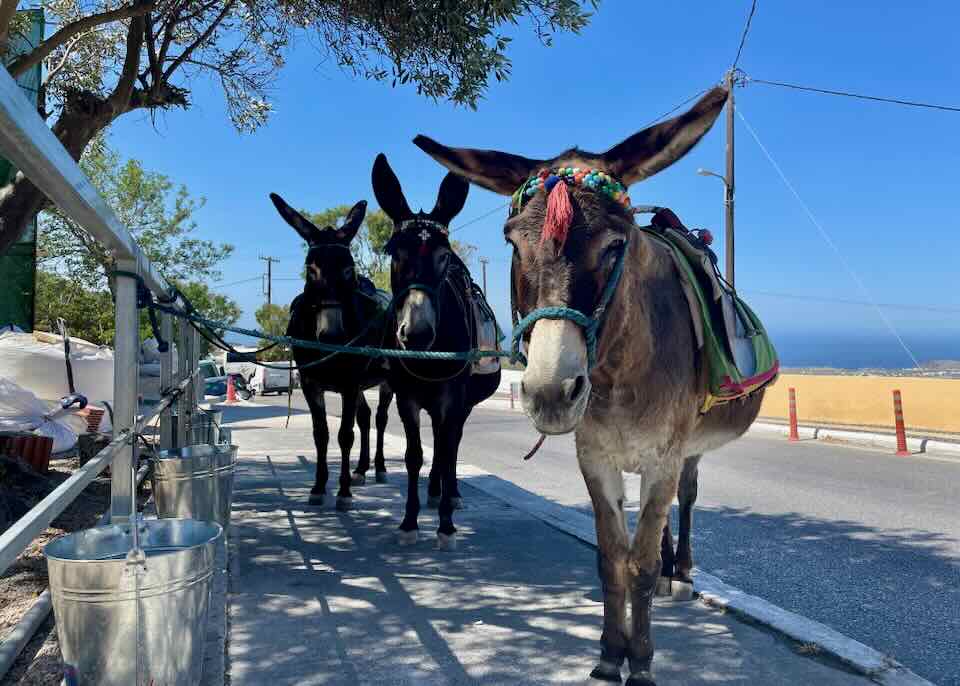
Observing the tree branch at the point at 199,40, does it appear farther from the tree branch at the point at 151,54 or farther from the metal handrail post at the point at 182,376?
the metal handrail post at the point at 182,376

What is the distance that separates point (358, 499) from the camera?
23.6 ft

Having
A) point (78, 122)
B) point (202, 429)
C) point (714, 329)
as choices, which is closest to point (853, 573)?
point (714, 329)

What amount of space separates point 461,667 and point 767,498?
18.4 ft

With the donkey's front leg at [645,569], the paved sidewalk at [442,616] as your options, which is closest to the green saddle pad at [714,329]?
the donkey's front leg at [645,569]

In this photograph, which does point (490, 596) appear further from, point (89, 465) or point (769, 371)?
point (89, 465)

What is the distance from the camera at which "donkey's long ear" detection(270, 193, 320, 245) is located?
640cm

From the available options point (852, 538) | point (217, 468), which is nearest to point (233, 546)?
point (217, 468)

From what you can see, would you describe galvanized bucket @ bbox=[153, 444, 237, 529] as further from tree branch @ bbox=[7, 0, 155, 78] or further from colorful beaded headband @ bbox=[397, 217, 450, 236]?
tree branch @ bbox=[7, 0, 155, 78]

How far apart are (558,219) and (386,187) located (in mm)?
3717

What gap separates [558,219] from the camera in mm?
2316

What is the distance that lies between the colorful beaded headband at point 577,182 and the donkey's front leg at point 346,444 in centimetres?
449

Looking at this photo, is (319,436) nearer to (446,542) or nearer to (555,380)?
(446,542)

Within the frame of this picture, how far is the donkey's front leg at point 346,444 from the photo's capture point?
6.61 meters

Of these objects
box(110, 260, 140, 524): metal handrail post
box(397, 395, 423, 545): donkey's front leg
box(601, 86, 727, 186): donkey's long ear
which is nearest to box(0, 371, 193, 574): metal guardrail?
box(110, 260, 140, 524): metal handrail post
